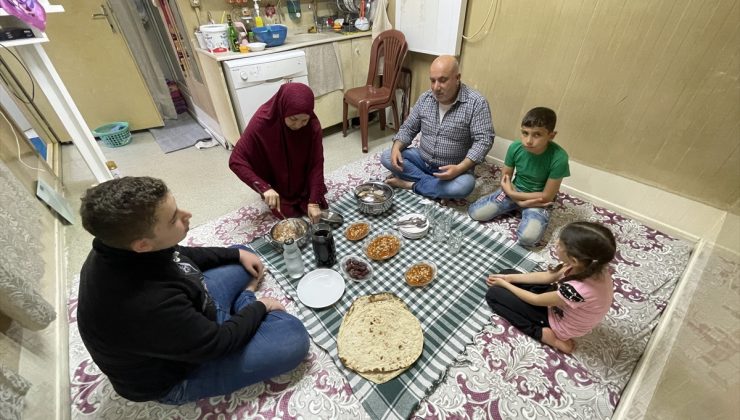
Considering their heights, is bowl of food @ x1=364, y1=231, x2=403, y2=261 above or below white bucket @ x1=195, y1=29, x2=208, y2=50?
below

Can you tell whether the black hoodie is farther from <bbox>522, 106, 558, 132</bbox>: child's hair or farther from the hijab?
<bbox>522, 106, 558, 132</bbox>: child's hair

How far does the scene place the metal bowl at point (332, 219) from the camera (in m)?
1.86

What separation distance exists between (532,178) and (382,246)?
98cm

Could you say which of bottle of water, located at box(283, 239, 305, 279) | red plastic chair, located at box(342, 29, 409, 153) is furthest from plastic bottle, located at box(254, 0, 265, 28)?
bottle of water, located at box(283, 239, 305, 279)

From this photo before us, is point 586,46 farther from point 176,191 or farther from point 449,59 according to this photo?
point 176,191

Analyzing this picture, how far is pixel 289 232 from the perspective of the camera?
1751mm

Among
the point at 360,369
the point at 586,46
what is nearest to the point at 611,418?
the point at 360,369

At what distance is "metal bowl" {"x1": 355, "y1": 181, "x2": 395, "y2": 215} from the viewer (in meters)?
1.92

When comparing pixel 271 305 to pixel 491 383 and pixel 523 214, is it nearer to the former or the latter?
pixel 491 383

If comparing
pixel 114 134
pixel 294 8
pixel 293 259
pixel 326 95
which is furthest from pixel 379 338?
pixel 114 134

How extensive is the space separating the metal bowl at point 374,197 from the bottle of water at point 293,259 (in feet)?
1.88

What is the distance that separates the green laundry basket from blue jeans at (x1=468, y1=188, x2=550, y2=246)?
3.49 meters

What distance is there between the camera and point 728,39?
4.69 ft

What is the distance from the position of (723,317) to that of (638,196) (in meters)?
1.54
